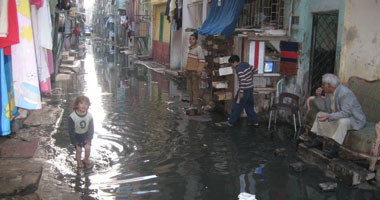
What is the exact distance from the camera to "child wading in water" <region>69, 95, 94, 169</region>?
5691 mm

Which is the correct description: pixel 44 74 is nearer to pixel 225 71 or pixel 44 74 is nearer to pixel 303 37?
pixel 225 71

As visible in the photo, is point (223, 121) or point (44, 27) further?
point (223, 121)

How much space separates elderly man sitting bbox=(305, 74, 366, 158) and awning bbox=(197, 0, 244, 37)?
372 cm

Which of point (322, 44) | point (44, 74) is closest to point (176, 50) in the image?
point (322, 44)

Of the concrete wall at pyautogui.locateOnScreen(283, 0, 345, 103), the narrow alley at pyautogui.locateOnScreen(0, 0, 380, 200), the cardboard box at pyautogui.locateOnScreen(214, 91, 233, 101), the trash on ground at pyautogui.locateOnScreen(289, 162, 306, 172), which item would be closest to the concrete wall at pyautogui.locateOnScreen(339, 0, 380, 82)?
the narrow alley at pyautogui.locateOnScreen(0, 0, 380, 200)

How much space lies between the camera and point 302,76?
920 centimetres

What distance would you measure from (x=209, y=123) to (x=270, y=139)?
1.86 metres

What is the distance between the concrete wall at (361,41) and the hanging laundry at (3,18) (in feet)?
18.5

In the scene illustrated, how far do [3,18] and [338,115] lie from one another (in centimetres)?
503

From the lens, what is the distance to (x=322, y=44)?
9094 millimetres

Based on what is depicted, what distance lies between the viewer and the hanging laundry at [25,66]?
16.7 feet

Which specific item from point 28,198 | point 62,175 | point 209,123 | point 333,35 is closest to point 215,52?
point 209,123

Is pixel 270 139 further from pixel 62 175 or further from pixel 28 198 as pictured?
pixel 28 198

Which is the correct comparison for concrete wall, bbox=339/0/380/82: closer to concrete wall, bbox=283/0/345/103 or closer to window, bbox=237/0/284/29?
concrete wall, bbox=283/0/345/103
